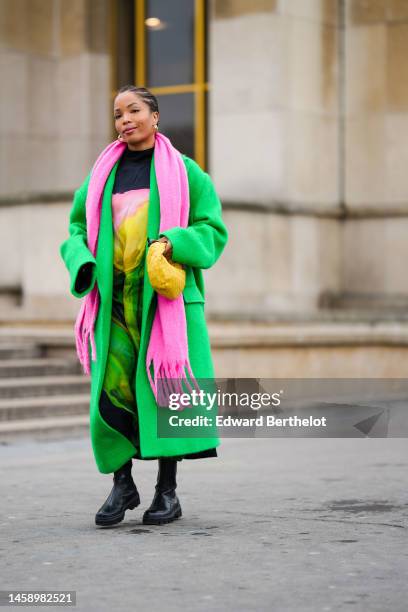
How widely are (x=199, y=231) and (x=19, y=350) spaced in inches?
232

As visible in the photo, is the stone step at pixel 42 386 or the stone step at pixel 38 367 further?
the stone step at pixel 38 367

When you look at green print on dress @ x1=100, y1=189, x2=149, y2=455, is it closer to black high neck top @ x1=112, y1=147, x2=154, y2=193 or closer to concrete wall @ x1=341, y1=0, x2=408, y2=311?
black high neck top @ x1=112, y1=147, x2=154, y2=193

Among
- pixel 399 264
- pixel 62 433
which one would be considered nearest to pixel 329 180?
pixel 399 264

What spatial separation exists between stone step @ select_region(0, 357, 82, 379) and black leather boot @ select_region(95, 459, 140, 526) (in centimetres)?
514

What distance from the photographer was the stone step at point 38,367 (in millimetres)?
10633

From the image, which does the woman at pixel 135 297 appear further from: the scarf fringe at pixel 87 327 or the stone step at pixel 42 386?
the stone step at pixel 42 386

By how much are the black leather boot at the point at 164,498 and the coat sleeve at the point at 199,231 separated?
0.92 m

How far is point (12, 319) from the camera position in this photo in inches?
477

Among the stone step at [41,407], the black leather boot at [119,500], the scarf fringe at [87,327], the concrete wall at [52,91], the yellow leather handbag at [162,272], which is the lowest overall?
the stone step at [41,407]

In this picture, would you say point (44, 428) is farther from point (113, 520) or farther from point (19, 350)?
point (113, 520)

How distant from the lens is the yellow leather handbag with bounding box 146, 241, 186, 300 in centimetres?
533

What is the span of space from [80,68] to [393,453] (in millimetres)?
7700

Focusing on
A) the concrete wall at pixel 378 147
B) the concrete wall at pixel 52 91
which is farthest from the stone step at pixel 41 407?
the concrete wall at pixel 52 91

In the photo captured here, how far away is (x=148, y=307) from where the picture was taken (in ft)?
18.0
